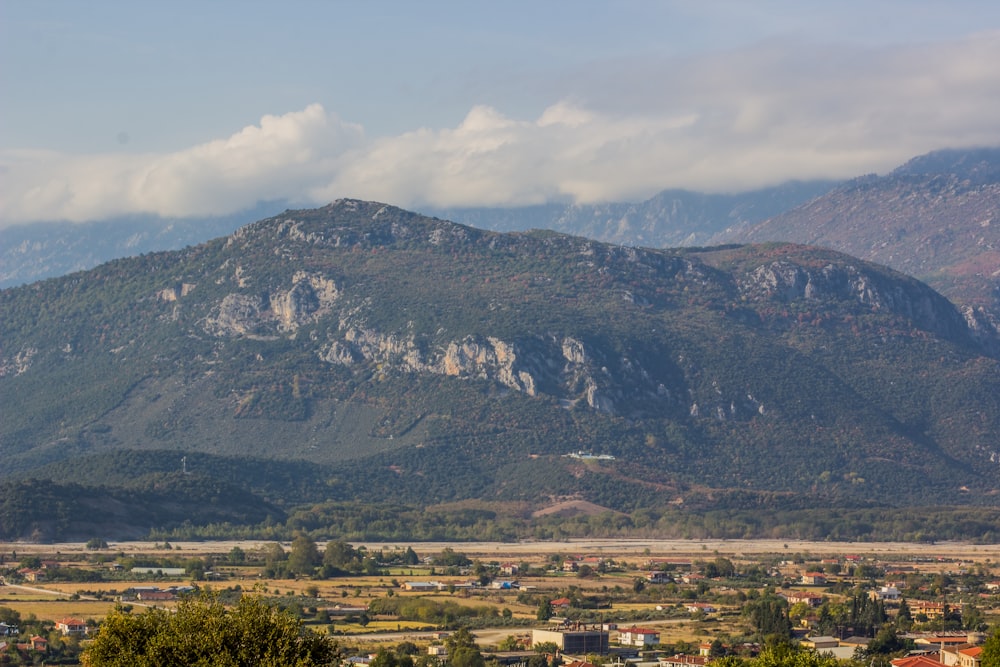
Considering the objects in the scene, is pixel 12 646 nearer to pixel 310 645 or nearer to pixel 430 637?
pixel 430 637

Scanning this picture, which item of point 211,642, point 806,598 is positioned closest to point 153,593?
point 806,598

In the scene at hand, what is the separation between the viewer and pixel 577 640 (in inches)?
5187

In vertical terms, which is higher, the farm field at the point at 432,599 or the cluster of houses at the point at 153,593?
the cluster of houses at the point at 153,593

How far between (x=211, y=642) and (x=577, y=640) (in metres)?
66.5

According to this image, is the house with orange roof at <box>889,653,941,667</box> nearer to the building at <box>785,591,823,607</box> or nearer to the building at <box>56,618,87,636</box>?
the building at <box>785,591,823,607</box>

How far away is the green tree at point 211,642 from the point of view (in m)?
67.3

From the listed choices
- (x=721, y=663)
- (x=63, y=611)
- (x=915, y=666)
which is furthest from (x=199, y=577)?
(x=721, y=663)

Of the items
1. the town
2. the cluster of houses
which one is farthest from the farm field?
the cluster of houses

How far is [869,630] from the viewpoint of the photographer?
142 meters

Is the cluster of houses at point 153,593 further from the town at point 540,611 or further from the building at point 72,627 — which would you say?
the building at point 72,627

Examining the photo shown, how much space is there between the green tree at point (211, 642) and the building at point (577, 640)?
62.0m

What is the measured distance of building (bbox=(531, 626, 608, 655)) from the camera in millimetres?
130375

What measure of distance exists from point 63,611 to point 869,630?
200 ft

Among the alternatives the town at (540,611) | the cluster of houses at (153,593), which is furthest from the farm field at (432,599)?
the cluster of houses at (153,593)
